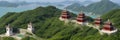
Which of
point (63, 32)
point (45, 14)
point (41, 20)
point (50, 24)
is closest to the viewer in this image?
point (63, 32)

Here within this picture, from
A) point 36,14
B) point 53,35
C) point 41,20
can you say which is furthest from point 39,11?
point 53,35

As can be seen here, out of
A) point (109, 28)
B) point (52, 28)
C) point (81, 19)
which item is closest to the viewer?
point (109, 28)

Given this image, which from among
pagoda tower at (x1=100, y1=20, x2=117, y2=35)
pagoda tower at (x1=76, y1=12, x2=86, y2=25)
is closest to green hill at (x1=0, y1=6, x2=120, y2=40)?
pagoda tower at (x1=100, y1=20, x2=117, y2=35)

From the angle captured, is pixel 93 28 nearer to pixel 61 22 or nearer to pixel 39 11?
pixel 61 22

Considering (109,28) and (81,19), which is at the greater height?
(81,19)

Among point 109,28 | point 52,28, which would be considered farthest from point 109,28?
point 52,28

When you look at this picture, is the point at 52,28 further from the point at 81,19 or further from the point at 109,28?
the point at 109,28

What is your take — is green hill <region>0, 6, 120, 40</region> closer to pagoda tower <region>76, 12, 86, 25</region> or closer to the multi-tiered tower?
the multi-tiered tower

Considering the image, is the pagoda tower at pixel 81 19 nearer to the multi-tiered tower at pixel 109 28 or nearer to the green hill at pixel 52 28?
the green hill at pixel 52 28
